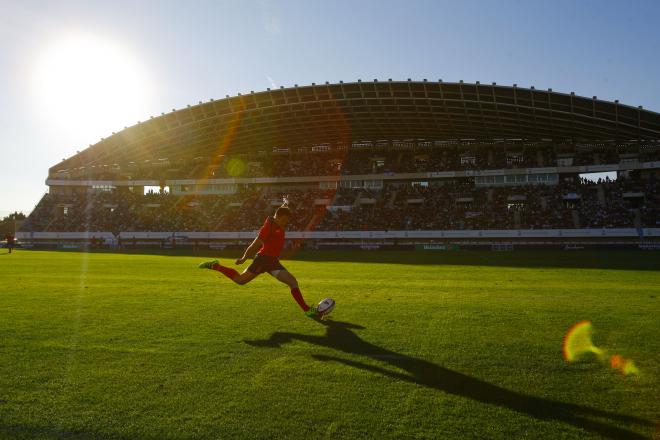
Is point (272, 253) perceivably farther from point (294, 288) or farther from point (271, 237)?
point (294, 288)

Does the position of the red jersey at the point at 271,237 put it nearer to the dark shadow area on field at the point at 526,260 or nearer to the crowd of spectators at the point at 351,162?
the dark shadow area on field at the point at 526,260

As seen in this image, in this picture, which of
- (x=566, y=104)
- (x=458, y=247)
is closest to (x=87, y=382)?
(x=458, y=247)

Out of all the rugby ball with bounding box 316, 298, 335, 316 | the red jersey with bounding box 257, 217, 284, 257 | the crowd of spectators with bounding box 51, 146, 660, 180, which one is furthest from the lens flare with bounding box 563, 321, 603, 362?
the crowd of spectators with bounding box 51, 146, 660, 180

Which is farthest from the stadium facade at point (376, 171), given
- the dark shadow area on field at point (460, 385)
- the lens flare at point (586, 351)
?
the dark shadow area on field at point (460, 385)

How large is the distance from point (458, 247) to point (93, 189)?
51330 mm

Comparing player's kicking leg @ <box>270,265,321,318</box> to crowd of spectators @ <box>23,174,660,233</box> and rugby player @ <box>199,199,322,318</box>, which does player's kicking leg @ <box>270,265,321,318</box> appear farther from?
crowd of spectators @ <box>23,174,660,233</box>

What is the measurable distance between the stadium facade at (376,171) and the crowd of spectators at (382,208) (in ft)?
0.63

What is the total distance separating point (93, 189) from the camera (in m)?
65.2

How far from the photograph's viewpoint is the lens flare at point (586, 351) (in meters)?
5.48

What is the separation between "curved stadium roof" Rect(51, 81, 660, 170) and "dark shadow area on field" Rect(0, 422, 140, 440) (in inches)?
1688

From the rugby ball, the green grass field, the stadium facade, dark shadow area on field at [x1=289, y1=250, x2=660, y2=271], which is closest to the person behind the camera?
the green grass field

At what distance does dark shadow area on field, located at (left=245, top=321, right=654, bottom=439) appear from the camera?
3.98 metres

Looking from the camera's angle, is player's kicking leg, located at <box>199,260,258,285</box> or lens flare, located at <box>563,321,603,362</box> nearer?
lens flare, located at <box>563,321,603,362</box>

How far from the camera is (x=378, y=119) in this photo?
50.6 meters
